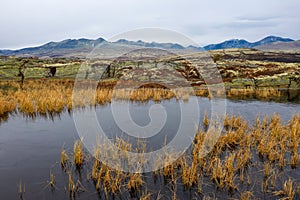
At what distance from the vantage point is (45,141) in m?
→ 9.86

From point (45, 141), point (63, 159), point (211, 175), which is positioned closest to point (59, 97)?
point (45, 141)

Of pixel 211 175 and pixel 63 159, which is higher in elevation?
pixel 63 159

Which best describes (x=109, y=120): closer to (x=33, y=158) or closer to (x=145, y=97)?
(x=33, y=158)

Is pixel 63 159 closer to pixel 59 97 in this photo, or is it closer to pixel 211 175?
pixel 211 175

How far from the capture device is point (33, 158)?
27.0ft

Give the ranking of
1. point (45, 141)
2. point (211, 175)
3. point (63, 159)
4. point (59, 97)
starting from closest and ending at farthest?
point (211, 175)
point (63, 159)
point (45, 141)
point (59, 97)

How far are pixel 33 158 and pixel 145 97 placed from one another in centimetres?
1231

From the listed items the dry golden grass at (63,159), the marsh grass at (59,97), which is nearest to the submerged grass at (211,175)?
the dry golden grass at (63,159)

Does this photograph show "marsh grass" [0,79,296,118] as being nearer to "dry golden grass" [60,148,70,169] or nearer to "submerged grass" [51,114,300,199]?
"dry golden grass" [60,148,70,169]

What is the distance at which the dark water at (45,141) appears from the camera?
633 cm

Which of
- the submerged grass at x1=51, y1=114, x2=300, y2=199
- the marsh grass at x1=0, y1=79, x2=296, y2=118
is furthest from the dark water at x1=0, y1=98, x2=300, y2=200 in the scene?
the marsh grass at x1=0, y1=79, x2=296, y2=118

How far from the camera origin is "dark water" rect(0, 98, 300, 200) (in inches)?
249

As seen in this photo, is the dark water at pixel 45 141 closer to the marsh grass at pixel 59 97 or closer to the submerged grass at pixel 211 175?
the submerged grass at pixel 211 175

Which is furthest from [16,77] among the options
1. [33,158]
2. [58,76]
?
[33,158]
